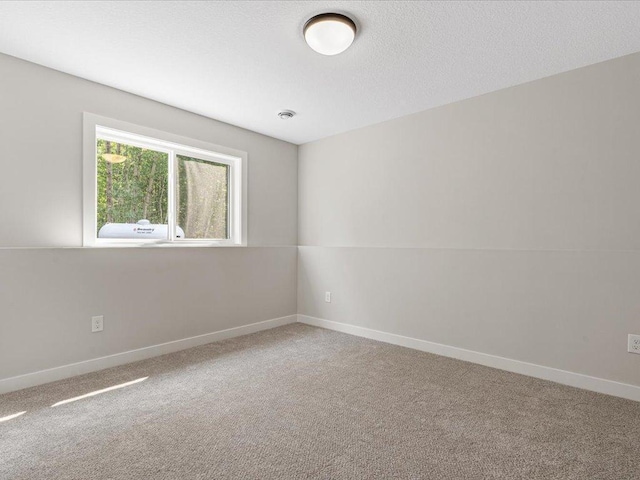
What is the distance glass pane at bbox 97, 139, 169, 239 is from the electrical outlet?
0.70 m

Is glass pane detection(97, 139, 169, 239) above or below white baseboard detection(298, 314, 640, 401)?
above

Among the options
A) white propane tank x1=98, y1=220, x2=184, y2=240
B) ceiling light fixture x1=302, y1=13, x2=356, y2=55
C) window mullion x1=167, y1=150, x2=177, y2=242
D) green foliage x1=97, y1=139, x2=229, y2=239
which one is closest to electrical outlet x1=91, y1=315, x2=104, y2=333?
white propane tank x1=98, y1=220, x2=184, y2=240

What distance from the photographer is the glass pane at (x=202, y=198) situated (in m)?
3.59

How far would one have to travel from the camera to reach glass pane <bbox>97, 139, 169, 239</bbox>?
298 cm

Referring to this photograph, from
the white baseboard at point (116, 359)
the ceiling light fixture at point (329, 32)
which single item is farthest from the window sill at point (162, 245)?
the ceiling light fixture at point (329, 32)

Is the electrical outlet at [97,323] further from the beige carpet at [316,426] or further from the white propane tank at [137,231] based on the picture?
the white propane tank at [137,231]

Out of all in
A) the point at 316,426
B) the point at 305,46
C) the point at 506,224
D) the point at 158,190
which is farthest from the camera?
the point at 158,190

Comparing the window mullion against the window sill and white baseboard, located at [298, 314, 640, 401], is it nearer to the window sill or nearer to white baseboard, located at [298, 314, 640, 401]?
the window sill

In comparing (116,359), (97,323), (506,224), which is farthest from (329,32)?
(116,359)

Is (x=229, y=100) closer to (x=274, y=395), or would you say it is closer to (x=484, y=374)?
(x=274, y=395)

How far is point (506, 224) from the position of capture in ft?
9.53

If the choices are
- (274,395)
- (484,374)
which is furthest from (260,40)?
(484,374)

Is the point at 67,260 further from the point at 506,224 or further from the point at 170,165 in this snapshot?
the point at 506,224

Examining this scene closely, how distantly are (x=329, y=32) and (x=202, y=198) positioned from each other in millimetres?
2325
